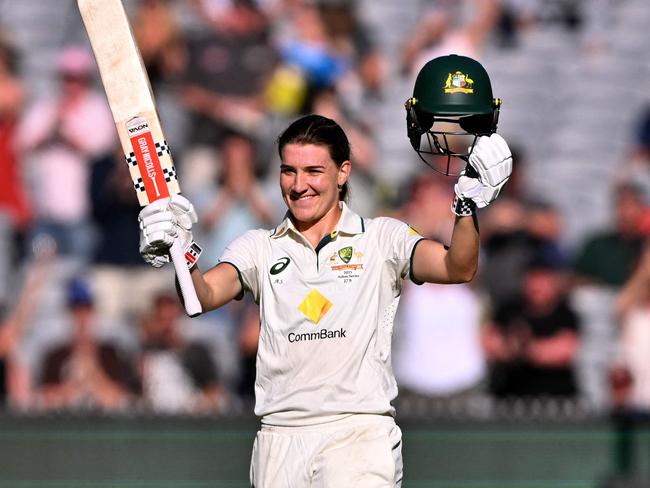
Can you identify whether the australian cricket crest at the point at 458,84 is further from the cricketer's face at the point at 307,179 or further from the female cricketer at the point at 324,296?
the cricketer's face at the point at 307,179

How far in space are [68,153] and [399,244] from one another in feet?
17.5

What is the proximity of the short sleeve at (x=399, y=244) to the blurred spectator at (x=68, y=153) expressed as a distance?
5.05 metres

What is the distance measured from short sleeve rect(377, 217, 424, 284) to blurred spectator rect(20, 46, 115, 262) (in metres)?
5.05

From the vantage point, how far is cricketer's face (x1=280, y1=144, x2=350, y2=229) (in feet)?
→ 14.4

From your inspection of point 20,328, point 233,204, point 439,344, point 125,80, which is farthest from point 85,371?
point 125,80

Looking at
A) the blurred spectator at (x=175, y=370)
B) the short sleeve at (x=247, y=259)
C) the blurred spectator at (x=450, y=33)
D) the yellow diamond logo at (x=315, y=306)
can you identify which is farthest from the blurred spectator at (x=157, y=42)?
the yellow diamond logo at (x=315, y=306)

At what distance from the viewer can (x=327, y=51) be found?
382 inches

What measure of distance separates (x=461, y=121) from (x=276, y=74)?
5.44 metres

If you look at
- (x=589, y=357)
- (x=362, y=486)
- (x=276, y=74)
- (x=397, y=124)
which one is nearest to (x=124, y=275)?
(x=276, y=74)

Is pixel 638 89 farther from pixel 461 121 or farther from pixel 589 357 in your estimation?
pixel 461 121

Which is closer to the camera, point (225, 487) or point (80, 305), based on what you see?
point (225, 487)

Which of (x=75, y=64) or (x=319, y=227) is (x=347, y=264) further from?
(x=75, y=64)

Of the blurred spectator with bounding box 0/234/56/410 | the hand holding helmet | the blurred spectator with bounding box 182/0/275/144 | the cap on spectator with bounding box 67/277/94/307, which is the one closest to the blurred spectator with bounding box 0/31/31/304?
the blurred spectator with bounding box 0/234/56/410

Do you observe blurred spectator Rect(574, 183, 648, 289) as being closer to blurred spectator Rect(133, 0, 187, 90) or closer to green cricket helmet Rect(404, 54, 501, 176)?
blurred spectator Rect(133, 0, 187, 90)
